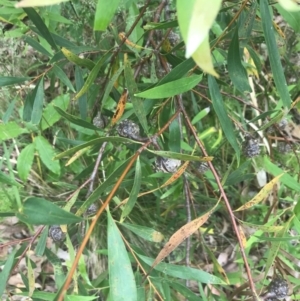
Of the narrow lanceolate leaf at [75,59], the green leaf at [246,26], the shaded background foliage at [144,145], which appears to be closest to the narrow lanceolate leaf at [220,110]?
the shaded background foliage at [144,145]

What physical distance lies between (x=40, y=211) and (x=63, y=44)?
Result: 40 centimetres

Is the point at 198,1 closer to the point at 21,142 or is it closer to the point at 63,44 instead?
the point at 63,44

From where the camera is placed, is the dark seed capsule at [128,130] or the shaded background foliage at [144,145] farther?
the dark seed capsule at [128,130]

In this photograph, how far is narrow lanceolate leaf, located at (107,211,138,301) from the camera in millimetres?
510

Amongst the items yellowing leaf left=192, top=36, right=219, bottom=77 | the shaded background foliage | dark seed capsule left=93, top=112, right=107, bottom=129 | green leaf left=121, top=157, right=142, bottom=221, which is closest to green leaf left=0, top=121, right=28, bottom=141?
the shaded background foliage

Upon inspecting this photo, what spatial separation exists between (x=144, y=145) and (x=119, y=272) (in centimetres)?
16

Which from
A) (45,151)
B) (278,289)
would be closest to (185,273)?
(278,289)

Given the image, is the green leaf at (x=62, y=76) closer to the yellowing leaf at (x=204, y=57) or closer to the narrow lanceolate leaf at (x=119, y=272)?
the narrow lanceolate leaf at (x=119, y=272)

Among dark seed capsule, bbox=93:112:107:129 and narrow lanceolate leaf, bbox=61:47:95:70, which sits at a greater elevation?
narrow lanceolate leaf, bbox=61:47:95:70

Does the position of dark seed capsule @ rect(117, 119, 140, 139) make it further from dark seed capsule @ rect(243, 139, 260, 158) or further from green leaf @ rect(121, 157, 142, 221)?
dark seed capsule @ rect(243, 139, 260, 158)

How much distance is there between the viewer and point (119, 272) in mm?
517

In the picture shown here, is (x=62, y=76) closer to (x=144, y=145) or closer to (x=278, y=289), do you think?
(x=144, y=145)

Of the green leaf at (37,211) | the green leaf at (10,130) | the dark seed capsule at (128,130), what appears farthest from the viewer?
the green leaf at (10,130)

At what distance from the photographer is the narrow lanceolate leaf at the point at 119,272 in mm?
510
